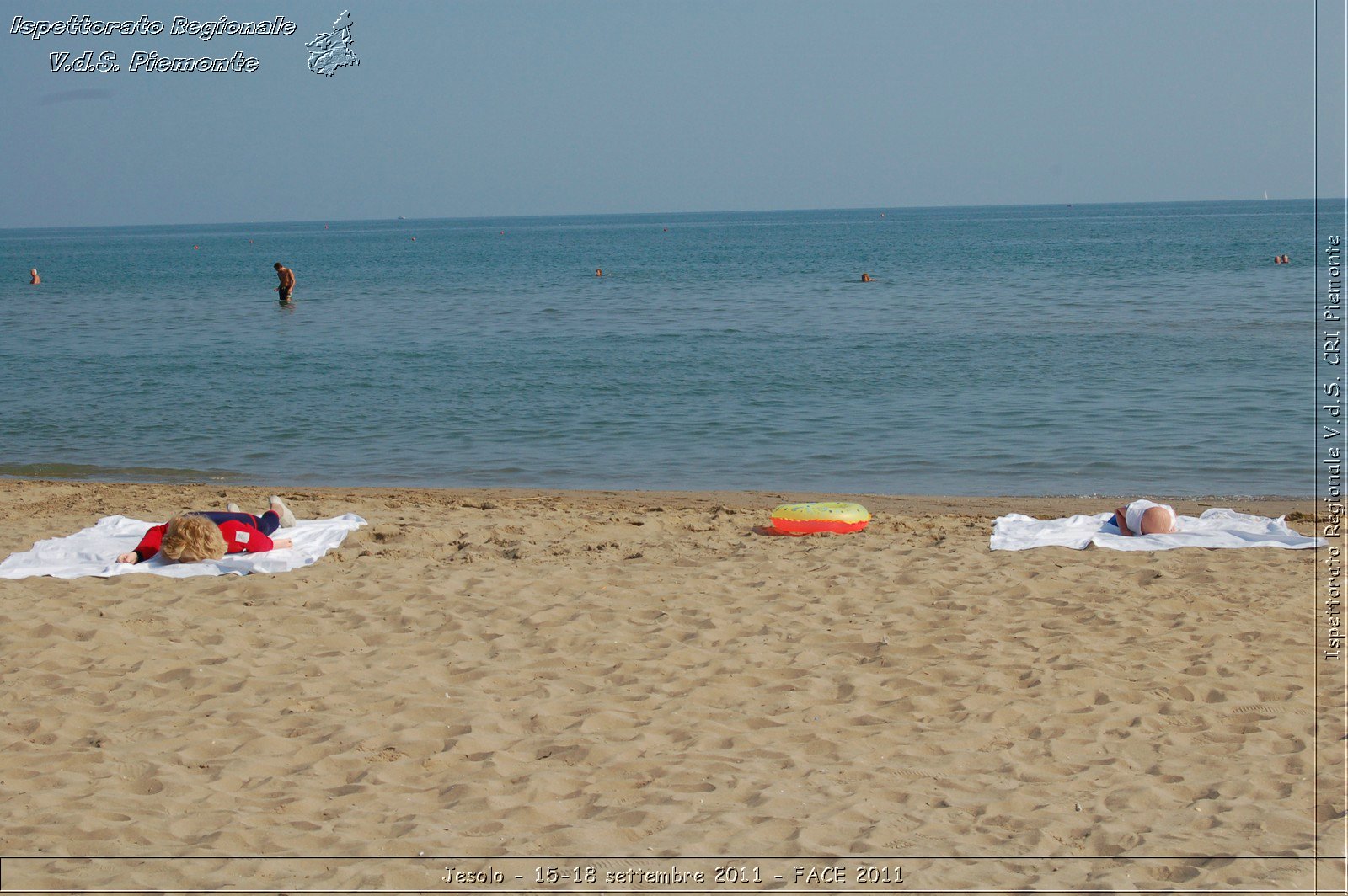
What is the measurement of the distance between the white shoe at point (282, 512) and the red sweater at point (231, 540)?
45cm

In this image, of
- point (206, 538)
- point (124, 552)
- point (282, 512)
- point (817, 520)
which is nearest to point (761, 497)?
point (817, 520)

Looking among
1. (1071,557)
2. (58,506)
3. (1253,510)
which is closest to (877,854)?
(1071,557)

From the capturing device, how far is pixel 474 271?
59906 mm

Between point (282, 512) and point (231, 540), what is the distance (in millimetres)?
642

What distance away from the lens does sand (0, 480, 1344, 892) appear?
395cm

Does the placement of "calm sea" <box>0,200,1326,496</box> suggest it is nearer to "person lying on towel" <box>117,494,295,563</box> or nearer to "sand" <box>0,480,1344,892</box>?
"person lying on towel" <box>117,494,295,563</box>

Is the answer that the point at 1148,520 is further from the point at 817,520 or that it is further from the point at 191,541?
the point at 191,541

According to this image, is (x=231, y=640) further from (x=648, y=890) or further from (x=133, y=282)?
(x=133, y=282)

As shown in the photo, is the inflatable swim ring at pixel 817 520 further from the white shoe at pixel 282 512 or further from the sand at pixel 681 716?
the white shoe at pixel 282 512

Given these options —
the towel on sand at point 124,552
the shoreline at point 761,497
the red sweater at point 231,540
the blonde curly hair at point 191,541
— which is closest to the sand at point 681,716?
the towel on sand at point 124,552

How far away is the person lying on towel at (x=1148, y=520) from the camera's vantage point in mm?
8453

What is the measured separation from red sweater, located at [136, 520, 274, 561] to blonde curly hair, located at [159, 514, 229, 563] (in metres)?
0.13

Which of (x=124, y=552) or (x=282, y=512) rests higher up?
(x=282, y=512)

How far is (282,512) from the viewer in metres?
8.55
